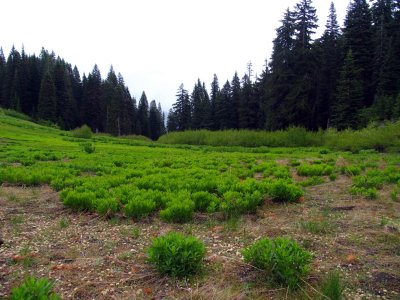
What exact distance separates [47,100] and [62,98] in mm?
6574

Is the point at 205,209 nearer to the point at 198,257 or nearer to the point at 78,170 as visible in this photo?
the point at 198,257

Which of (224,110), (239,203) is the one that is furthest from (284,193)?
(224,110)

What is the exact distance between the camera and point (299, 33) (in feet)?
121

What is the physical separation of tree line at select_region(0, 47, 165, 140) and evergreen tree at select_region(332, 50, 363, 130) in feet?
149

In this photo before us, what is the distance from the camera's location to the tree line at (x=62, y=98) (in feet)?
205

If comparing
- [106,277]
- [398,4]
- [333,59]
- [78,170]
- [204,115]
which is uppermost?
[398,4]

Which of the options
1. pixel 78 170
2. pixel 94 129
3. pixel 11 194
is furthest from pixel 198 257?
pixel 94 129

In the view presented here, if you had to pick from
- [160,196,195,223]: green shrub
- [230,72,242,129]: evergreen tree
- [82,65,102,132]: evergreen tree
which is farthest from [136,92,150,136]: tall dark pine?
[160,196,195,223]: green shrub

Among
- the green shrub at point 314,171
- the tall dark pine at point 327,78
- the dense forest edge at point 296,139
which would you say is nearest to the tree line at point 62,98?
the dense forest edge at point 296,139

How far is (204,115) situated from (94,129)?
25486mm

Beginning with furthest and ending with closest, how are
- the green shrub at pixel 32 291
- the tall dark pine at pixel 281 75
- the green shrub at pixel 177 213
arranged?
1. the tall dark pine at pixel 281 75
2. the green shrub at pixel 177 213
3. the green shrub at pixel 32 291

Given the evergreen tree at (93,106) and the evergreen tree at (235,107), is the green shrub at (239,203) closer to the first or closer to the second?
the evergreen tree at (235,107)

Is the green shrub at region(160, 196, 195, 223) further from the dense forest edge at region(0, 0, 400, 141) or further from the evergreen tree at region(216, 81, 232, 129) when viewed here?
the evergreen tree at region(216, 81, 232, 129)

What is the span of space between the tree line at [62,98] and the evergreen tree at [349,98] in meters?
Answer: 45.5
